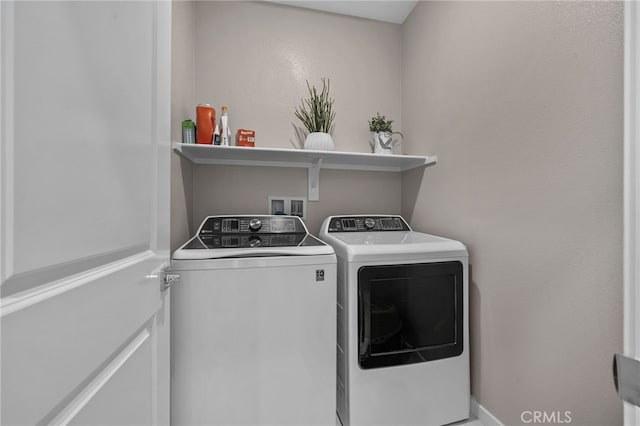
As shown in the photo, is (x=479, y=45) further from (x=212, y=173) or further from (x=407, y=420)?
(x=407, y=420)

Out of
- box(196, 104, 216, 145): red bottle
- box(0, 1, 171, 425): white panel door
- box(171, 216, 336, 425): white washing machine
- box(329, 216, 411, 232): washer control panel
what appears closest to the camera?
box(0, 1, 171, 425): white panel door

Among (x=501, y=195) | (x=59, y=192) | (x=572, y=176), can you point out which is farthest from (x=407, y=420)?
(x=59, y=192)

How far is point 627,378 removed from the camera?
1.42 ft

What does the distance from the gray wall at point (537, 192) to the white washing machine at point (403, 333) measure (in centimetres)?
16

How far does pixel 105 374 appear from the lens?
0.56 metres

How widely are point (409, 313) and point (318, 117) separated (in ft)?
4.72

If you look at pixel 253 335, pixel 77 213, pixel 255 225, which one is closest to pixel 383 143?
pixel 255 225

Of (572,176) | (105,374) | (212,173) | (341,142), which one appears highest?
(341,142)

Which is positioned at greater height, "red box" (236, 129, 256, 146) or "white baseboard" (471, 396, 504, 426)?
"red box" (236, 129, 256, 146)

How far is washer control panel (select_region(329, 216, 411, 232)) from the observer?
1.94 metres

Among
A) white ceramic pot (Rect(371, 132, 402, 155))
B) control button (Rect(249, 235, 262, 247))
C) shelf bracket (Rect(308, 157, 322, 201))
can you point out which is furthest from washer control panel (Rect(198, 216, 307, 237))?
white ceramic pot (Rect(371, 132, 402, 155))

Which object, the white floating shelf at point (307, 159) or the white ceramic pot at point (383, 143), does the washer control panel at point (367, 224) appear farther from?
the white ceramic pot at point (383, 143)

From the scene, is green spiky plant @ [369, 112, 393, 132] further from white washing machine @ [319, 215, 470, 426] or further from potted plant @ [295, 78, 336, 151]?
white washing machine @ [319, 215, 470, 426]

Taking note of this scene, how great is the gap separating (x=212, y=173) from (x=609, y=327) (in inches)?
85.2
